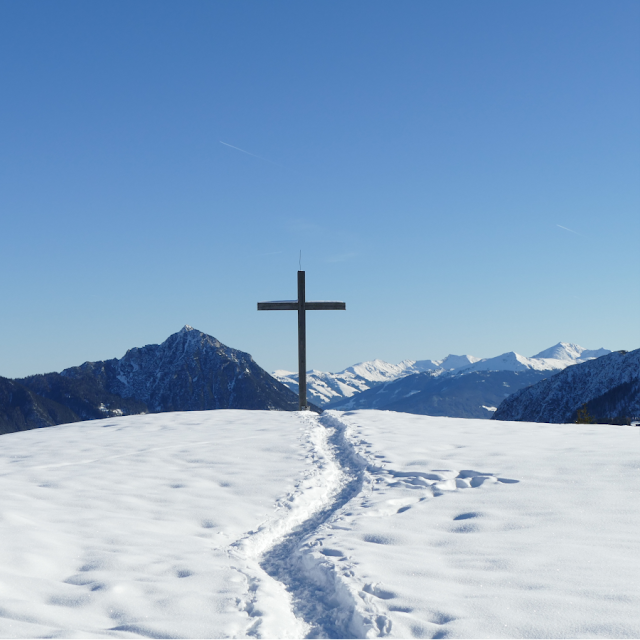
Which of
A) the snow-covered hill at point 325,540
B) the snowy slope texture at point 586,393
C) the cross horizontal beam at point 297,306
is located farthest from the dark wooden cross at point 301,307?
the snowy slope texture at point 586,393

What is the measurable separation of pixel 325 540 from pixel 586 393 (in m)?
169

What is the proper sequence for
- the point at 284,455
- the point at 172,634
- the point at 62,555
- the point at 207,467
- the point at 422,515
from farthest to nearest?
the point at 284,455 → the point at 207,467 → the point at 422,515 → the point at 62,555 → the point at 172,634

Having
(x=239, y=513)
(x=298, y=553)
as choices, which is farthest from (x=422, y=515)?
(x=239, y=513)

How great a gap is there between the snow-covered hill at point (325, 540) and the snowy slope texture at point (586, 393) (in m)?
146

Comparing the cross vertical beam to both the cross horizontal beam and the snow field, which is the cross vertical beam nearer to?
the cross horizontal beam

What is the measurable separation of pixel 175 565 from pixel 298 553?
1352 millimetres

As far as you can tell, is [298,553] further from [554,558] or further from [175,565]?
[554,558]

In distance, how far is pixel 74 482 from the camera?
9336 millimetres

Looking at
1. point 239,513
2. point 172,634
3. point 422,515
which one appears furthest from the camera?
point 239,513

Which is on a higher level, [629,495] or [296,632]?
[629,495]

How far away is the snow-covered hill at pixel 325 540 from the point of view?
453 centimetres

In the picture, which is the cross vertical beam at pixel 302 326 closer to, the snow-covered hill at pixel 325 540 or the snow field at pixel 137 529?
the snow field at pixel 137 529

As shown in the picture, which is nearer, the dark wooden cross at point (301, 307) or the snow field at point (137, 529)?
the snow field at point (137, 529)

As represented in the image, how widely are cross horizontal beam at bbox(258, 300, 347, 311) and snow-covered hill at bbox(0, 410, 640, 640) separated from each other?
7883 mm
